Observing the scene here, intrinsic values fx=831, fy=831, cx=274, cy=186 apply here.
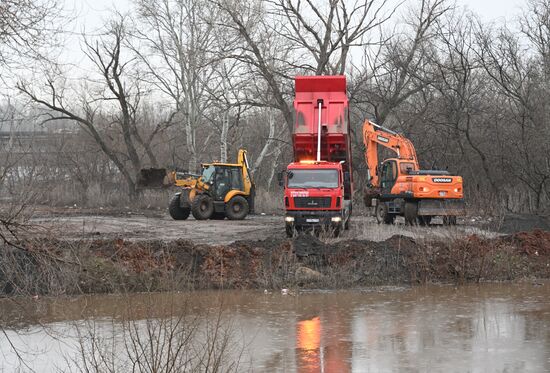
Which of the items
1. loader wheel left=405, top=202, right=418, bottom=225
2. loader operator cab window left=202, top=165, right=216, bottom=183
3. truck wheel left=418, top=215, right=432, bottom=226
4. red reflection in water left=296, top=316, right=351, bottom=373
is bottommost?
red reflection in water left=296, top=316, right=351, bottom=373

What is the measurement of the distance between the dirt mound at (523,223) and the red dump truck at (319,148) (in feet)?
17.9

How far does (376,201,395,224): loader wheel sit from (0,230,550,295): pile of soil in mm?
9165

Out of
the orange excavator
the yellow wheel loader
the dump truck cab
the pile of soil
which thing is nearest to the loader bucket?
the yellow wheel loader

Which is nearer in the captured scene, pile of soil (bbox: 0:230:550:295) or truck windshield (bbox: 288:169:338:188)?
pile of soil (bbox: 0:230:550:295)

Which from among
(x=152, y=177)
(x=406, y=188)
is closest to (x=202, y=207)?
(x=406, y=188)

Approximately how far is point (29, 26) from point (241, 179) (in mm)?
24704

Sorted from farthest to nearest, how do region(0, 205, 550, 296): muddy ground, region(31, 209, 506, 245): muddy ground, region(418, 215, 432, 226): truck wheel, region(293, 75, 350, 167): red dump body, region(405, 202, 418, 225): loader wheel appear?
region(418, 215, 432, 226): truck wheel → region(405, 202, 418, 225): loader wheel → region(293, 75, 350, 167): red dump body → region(31, 209, 506, 245): muddy ground → region(0, 205, 550, 296): muddy ground

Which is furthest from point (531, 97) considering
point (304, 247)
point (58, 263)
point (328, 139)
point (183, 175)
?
point (58, 263)

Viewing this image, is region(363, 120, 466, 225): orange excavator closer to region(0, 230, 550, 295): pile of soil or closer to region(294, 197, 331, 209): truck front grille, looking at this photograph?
region(294, 197, 331, 209): truck front grille

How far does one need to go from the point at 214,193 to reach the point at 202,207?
0.87 metres

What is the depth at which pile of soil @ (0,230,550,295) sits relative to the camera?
1945cm

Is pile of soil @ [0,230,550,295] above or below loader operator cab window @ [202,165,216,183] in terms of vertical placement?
below

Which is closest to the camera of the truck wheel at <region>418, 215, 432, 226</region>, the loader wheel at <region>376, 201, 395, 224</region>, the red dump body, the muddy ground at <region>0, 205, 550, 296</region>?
the muddy ground at <region>0, 205, 550, 296</region>

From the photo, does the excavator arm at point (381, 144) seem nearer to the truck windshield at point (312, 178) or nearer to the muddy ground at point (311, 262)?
the truck windshield at point (312, 178)
